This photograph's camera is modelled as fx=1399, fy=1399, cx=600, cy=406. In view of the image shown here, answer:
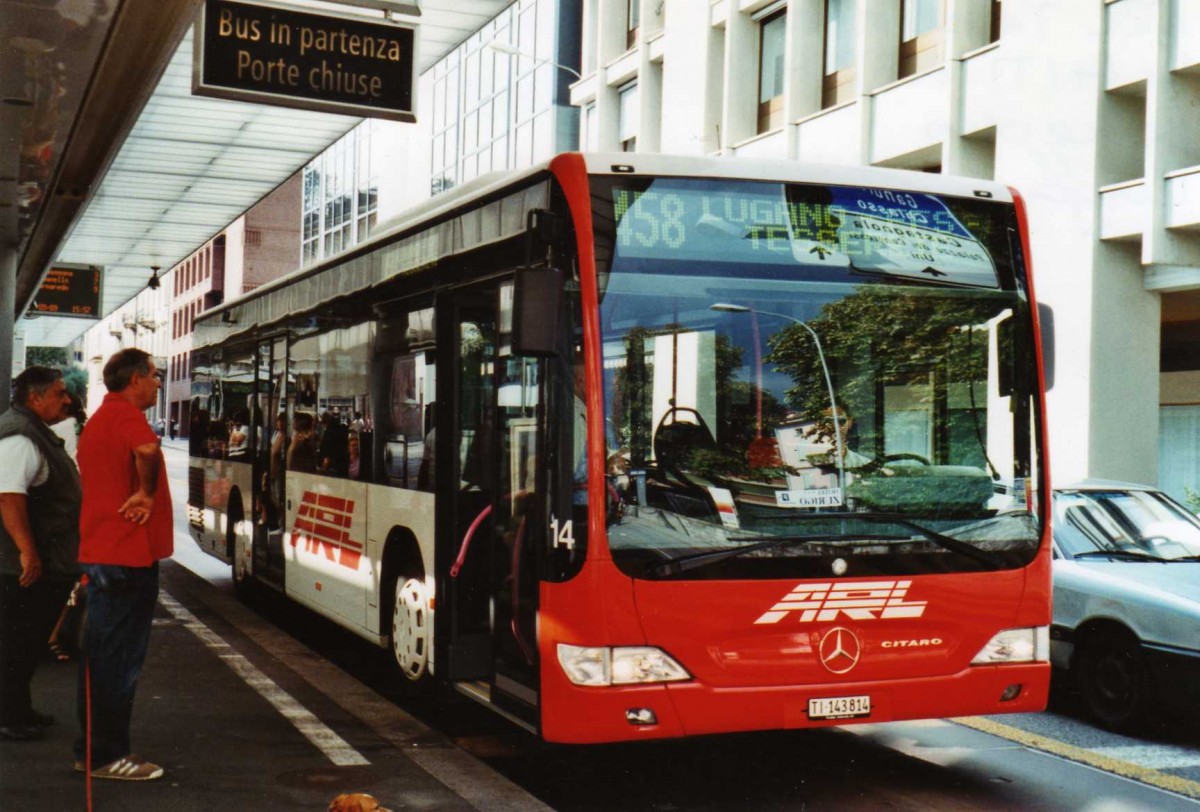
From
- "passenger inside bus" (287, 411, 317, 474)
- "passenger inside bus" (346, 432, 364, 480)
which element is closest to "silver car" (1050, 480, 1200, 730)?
"passenger inside bus" (346, 432, 364, 480)

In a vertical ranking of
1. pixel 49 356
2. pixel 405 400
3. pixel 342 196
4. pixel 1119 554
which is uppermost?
pixel 342 196

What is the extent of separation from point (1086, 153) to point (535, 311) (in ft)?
47.6

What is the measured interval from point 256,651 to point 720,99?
20.4 m

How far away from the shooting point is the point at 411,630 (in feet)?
27.1

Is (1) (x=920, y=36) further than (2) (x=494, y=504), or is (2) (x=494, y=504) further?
(1) (x=920, y=36)

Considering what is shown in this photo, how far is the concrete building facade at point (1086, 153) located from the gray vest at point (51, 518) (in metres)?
14.2

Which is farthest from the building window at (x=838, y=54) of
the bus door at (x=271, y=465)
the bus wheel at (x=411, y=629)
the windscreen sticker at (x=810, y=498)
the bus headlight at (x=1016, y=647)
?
the windscreen sticker at (x=810, y=498)

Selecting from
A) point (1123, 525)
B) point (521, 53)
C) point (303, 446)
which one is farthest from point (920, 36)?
point (303, 446)

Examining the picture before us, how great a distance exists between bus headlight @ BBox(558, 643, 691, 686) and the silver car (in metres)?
3.52

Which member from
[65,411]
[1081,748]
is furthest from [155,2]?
[1081,748]

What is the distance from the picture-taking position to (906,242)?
6.59 meters

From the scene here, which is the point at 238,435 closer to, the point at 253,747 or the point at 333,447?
the point at 333,447

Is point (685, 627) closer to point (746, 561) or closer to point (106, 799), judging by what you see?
point (746, 561)

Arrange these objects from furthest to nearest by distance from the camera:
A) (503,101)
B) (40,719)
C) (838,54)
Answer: (503,101)
(838,54)
(40,719)
